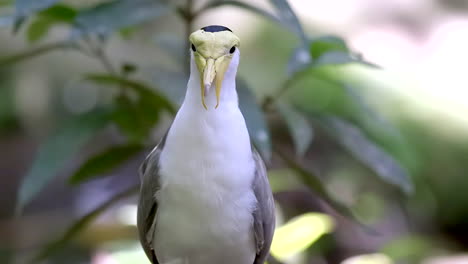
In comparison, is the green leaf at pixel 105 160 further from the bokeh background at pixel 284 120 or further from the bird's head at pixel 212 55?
the bird's head at pixel 212 55

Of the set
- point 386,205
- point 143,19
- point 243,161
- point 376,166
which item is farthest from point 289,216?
point 243,161

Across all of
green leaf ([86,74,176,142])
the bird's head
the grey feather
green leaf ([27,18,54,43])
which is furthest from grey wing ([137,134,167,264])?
green leaf ([27,18,54,43])

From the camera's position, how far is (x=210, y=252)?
610 mm

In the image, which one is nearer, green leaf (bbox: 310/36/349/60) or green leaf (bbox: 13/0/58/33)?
green leaf (bbox: 13/0/58/33)

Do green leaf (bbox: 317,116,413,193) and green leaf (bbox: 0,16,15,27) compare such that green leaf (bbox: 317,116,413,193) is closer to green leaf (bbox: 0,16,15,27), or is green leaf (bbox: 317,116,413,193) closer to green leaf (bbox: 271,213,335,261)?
green leaf (bbox: 271,213,335,261)

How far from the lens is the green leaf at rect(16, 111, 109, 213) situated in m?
0.79

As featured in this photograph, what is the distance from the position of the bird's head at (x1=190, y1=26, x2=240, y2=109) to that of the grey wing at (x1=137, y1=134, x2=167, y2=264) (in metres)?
0.11

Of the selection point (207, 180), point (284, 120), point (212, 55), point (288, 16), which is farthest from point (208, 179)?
point (284, 120)

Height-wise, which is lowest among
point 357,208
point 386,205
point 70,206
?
point 70,206

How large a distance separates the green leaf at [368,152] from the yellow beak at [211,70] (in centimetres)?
37

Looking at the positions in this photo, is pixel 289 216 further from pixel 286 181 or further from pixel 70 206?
pixel 70 206

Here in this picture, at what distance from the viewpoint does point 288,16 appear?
0.69 metres

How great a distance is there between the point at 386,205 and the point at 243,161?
121 centimetres

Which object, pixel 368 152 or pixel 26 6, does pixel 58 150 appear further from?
pixel 368 152
